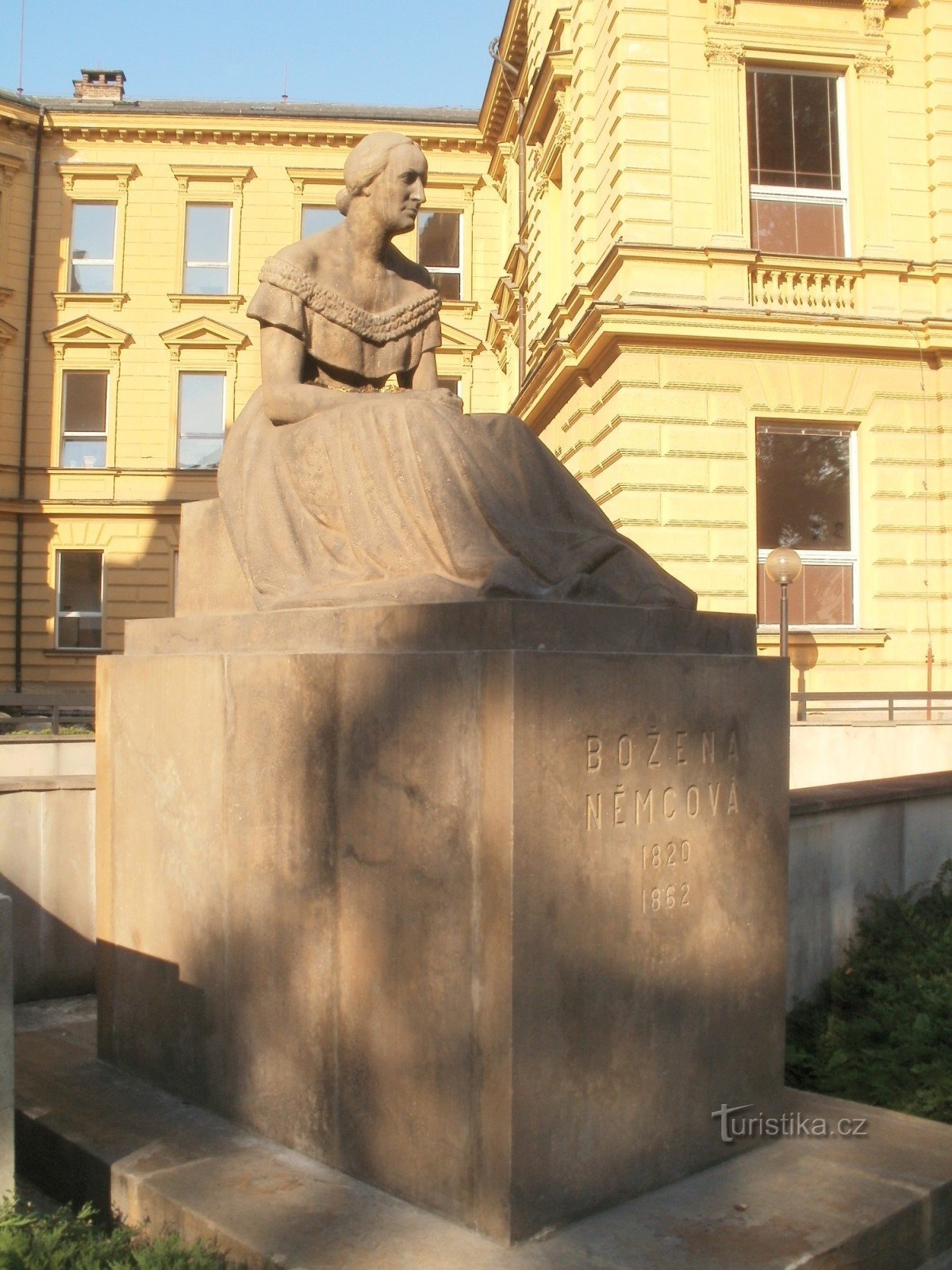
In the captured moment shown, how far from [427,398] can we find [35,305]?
90.1 ft

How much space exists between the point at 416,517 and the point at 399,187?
1.32 meters

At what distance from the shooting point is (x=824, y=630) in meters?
15.2

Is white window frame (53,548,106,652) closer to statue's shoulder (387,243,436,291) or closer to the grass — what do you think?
statue's shoulder (387,243,436,291)

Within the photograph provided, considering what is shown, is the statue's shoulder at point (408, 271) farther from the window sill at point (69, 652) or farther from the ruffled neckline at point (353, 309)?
the window sill at point (69, 652)

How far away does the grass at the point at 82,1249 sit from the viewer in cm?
242

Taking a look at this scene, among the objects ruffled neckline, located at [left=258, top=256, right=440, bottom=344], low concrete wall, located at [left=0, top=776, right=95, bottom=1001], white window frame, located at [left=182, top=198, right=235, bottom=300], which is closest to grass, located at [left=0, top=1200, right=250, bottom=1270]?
low concrete wall, located at [left=0, top=776, right=95, bottom=1001]

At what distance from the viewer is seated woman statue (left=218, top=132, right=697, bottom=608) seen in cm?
317

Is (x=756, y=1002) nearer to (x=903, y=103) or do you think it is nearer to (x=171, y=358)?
(x=903, y=103)

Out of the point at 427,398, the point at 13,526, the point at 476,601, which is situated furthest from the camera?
the point at 13,526

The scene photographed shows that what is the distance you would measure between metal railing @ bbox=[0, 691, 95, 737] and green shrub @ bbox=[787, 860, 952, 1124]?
8190 mm

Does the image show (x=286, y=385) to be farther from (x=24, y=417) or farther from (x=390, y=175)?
(x=24, y=417)

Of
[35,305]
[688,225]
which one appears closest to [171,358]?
[35,305]

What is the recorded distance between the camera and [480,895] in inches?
106

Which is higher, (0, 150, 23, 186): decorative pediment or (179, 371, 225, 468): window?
(0, 150, 23, 186): decorative pediment
